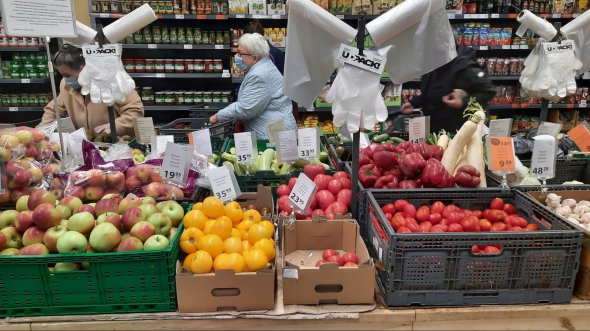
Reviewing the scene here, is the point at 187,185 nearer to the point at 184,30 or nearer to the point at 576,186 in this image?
the point at 576,186

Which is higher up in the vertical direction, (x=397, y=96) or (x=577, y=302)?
(x=397, y=96)

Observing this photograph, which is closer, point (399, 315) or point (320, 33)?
point (399, 315)

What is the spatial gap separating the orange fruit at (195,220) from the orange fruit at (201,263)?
0.64 ft

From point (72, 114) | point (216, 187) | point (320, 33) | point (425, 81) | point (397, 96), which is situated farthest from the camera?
point (397, 96)

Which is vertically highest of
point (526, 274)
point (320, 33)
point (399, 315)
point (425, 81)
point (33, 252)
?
point (320, 33)

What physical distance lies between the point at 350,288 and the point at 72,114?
10.5ft

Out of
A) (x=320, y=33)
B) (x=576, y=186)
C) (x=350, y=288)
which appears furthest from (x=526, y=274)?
(x=320, y=33)

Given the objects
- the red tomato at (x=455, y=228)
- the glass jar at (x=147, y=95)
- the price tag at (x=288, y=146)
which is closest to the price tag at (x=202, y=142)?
the price tag at (x=288, y=146)

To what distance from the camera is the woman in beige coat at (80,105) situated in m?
3.52

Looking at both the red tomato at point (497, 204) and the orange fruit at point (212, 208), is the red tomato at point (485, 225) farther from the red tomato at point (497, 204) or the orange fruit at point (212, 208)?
the orange fruit at point (212, 208)

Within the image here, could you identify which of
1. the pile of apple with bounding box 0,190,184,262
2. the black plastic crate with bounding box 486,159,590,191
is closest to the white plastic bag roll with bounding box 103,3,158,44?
the pile of apple with bounding box 0,190,184,262

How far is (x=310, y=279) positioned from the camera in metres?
1.45

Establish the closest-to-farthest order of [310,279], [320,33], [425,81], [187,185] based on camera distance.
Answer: [310,279]
[320,33]
[187,185]
[425,81]

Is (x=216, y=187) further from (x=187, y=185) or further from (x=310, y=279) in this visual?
(x=310, y=279)
